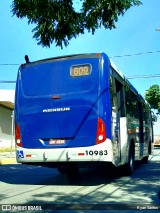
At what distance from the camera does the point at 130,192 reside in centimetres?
936

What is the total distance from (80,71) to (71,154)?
7.10ft

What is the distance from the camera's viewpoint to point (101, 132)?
1029 centimetres

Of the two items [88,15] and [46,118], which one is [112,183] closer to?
[46,118]

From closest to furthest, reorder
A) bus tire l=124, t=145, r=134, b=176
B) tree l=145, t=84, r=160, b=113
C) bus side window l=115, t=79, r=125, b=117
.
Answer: bus side window l=115, t=79, r=125, b=117, bus tire l=124, t=145, r=134, b=176, tree l=145, t=84, r=160, b=113

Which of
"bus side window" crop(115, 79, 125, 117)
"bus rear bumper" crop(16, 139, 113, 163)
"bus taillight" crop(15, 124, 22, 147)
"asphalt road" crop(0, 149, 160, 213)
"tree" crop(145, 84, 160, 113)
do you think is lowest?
"asphalt road" crop(0, 149, 160, 213)

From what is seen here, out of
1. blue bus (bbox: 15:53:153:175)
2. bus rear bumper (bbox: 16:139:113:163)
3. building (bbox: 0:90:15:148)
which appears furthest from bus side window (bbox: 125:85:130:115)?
building (bbox: 0:90:15:148)

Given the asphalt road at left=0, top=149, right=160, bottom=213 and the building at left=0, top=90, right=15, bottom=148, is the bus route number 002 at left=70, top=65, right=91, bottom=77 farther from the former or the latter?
the building at left=0, top=90, right=15, bottom=148

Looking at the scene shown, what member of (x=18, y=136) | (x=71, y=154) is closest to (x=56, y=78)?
(x=18, y=136)

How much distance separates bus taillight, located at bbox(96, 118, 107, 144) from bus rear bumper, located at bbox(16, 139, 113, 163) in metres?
0.10

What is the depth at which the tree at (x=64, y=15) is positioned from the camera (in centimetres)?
1020

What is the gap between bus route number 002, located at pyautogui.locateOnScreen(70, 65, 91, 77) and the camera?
35.3 feet

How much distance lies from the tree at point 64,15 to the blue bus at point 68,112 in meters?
0.67

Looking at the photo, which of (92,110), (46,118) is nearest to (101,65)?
(92,110)

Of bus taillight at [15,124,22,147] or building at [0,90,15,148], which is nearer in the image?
bus taillight at [15,124,22,147]
